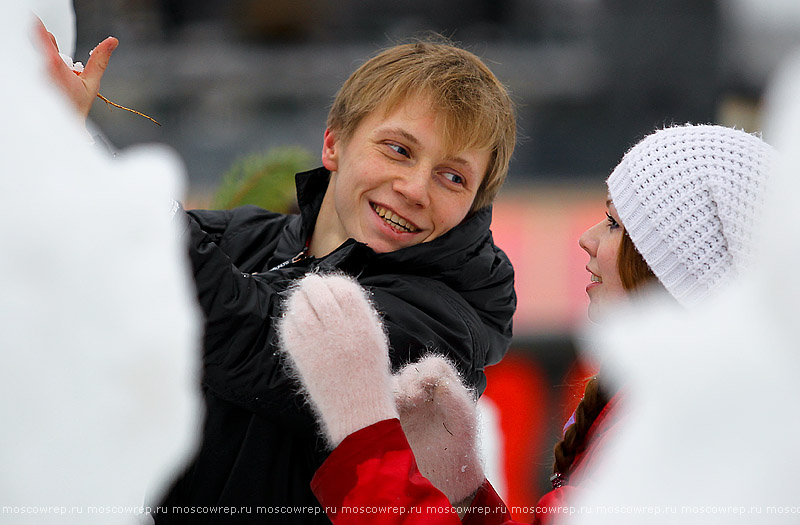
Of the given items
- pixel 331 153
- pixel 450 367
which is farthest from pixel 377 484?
pixel 331 153

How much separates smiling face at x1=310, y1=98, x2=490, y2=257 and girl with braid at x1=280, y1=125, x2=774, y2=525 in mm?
250

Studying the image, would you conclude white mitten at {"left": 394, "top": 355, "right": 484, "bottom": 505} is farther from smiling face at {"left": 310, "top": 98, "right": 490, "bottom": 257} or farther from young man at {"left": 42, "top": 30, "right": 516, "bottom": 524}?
smiling face at {"left": 310, "top": 98, "right": 490, "bottom": 257}

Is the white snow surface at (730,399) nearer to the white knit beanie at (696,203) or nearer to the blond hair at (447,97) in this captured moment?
the white knit beanie at (696,203)

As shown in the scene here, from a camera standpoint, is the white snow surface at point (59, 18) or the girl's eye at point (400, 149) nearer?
the white snow surface at point (59, 18)

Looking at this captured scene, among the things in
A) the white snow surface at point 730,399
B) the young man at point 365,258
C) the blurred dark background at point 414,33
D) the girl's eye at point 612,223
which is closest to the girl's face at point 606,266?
the girl's eye at point 612,223

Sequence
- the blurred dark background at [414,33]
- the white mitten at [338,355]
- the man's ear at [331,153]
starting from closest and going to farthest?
the white mitten at [338,355] → the man's ear at [331,153] → the blurred dark background at [414,33]

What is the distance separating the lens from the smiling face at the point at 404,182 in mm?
1344

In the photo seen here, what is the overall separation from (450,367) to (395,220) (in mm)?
332

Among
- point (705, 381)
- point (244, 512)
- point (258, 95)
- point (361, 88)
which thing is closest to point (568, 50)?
point (258, 95)

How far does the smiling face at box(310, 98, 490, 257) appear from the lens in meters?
1.34

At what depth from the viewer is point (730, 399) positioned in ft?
1.34

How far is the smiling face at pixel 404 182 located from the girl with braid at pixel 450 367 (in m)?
0.25

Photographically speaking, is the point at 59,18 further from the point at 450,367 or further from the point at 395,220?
the point at 395,220

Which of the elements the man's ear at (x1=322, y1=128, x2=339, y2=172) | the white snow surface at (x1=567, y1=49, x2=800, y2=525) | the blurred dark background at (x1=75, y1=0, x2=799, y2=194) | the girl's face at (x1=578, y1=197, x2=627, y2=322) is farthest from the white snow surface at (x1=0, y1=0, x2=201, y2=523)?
the blurred dark background at (x1=75, y1=0, x2=799, y2=194)
